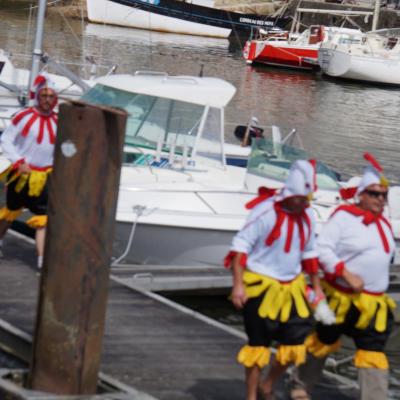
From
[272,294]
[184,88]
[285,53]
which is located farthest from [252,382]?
[285,53]

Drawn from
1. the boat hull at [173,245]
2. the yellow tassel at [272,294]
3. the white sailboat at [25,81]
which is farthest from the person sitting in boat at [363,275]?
the white sailboat at [25,81]

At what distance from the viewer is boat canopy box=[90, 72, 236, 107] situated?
13531mm

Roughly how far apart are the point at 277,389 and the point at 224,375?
45cm

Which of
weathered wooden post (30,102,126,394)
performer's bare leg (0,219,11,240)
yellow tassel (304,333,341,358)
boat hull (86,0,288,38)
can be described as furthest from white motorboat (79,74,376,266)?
boat hull (86,0,288,38)

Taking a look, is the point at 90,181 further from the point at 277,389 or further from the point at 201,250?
the point at 201,250

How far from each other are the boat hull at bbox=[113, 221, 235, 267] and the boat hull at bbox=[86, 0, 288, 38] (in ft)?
138

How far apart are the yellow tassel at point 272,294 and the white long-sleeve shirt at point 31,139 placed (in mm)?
3331

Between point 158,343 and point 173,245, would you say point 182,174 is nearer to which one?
point 173,245

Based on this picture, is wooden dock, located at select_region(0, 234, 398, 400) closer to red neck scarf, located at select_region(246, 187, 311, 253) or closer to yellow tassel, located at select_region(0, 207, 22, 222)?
yellow tassel, located at select_region(0, 207, 22, 222)

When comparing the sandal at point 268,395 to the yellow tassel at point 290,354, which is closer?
the yellow tassel at point 290,354

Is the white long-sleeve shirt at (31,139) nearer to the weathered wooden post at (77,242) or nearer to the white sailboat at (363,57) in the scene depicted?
the weathered wooden post at (77,242)

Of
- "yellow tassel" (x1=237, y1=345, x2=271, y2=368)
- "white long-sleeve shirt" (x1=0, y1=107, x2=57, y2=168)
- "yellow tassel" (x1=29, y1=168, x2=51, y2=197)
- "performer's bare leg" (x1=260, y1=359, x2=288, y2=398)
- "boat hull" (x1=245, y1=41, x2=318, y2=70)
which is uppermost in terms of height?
"white long-sleeve shirt" (x1=0, y1=107, x2=57, y2=168)

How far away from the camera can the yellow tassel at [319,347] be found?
7.66 metres

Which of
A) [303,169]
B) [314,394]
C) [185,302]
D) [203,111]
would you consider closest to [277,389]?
[314,394]
